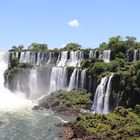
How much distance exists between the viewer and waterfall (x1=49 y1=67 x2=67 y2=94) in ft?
270

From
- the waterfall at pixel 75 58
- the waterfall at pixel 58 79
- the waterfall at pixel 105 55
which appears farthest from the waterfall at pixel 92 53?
the waterfall at pixel 58 79

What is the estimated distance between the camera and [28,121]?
63.5 meters

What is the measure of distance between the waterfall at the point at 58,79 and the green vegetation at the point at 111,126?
24.5 metres

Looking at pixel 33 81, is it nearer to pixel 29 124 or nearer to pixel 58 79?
pixel 58 79

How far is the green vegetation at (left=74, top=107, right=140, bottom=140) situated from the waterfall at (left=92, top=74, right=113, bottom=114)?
8.68 meters

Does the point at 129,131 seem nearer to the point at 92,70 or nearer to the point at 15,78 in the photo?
the point at 92,70

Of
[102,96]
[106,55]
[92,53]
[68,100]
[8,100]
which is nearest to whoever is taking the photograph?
[102,96]

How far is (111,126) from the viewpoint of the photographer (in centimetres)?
5325

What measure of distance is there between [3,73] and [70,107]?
29.2 meters

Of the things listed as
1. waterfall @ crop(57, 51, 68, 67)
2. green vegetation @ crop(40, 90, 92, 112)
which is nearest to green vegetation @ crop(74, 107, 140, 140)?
green vegetation @ crop(40, 90, 92, 112)

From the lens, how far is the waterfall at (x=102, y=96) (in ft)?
222

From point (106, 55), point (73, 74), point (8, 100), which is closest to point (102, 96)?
point (73, 74)

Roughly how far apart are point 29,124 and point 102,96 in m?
13.7

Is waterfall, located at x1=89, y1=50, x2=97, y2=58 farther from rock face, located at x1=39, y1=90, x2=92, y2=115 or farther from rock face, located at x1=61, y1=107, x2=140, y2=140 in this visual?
rock face, located at x1=61, y1=107, x2=140, y2=140
